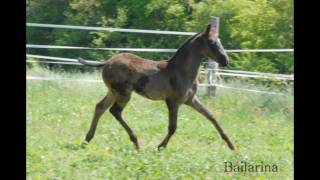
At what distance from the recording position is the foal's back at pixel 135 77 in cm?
879

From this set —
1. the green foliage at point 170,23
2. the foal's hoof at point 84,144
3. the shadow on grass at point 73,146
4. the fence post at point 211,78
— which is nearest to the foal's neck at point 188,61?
the foal's hoof at point 84,144

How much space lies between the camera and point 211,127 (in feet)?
34.6

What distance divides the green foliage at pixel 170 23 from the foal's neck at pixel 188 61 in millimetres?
8685

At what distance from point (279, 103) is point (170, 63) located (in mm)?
4353

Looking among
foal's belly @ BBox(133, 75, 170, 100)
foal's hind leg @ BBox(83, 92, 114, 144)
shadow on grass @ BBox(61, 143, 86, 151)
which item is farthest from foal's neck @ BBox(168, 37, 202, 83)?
shadow on grass @ BBox(61, 143, 86, 151)

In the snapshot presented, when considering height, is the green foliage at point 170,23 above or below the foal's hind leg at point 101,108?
below

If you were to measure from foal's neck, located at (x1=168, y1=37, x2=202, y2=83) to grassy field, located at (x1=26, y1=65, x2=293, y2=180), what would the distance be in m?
0.99

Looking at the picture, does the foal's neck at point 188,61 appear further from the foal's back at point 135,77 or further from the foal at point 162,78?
the foal's back at point 135,77

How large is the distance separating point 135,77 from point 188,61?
2.56ft

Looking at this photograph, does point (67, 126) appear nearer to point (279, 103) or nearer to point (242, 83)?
point (279, 103)

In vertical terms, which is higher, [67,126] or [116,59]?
[116,59]
